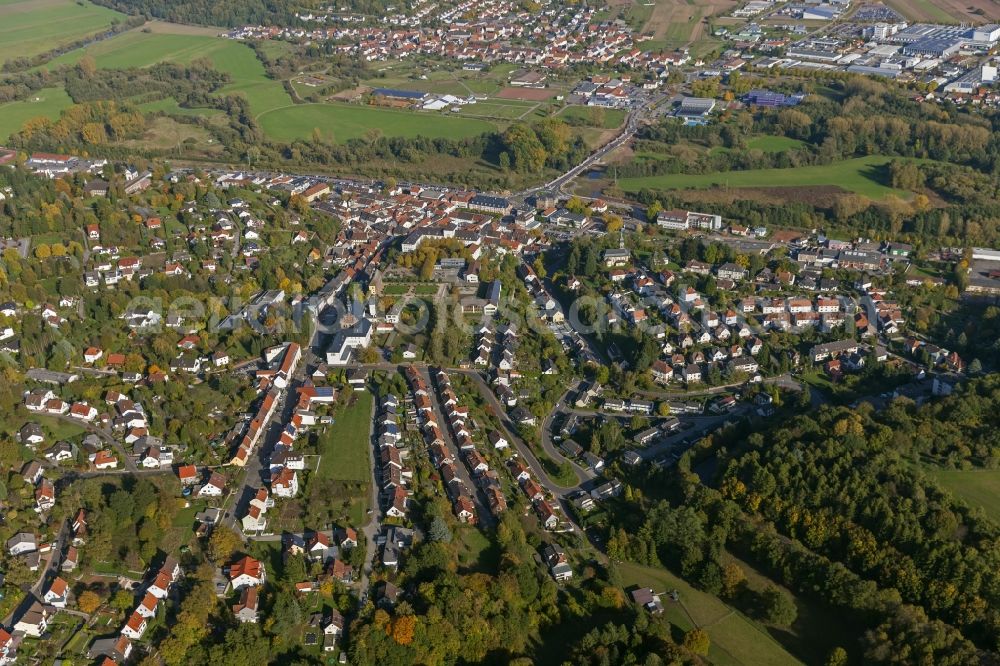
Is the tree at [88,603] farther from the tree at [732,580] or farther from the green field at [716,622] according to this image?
the tree at [732,580]

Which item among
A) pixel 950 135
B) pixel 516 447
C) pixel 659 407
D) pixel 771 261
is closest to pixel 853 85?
pixel 950 135

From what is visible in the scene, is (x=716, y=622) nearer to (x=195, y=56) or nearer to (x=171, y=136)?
(x=171, y=136)

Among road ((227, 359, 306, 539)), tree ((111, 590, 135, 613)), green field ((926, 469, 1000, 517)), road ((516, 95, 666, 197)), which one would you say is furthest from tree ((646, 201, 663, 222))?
tree ((111, 590, 135, 613))

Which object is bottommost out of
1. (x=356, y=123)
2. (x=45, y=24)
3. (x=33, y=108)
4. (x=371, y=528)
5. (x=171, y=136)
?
(x=371, y=528)

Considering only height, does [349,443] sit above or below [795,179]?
below

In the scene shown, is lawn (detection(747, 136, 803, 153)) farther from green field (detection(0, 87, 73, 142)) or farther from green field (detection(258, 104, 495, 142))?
green field (detection(0, 87, 73, 142))

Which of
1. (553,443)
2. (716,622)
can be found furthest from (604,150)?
(716,622)
